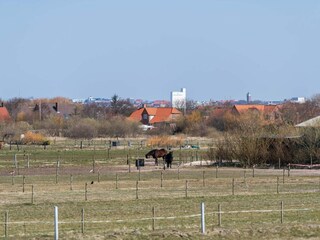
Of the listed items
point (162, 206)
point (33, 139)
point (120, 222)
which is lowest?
point (120, 222)

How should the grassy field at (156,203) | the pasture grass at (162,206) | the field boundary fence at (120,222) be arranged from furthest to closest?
the field boundary fence at (120,222)
the grassy field at (156,203)
the pasture grass at (162,206)

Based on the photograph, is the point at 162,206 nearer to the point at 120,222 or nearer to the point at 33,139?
the point at 120,222

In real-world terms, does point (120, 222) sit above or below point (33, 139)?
below

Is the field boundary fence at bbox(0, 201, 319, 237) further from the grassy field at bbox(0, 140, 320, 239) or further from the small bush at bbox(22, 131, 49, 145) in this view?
the small bush at bbox(22, 131, 49, 145)

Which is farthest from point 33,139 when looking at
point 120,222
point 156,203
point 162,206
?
point 120,222

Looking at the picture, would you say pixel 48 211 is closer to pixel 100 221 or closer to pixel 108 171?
pixel 100 221

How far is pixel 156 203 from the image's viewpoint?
4625cm

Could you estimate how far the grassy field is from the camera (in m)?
33.8

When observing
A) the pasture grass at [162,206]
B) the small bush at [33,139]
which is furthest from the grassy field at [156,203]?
the small bush at [33,139]

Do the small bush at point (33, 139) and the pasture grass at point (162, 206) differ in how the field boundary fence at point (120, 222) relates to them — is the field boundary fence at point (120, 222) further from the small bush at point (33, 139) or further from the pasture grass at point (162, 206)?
the small bush at point (33, 139)

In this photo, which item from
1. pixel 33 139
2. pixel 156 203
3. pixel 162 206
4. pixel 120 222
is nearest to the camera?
pixel 120 222

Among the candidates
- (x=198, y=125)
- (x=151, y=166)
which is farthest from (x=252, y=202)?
(x=198, y=125)

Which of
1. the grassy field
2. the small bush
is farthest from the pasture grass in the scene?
the small bush

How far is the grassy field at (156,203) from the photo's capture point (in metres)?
33.8
